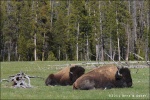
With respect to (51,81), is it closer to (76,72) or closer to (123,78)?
(76,72)

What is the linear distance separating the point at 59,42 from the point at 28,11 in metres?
8.60

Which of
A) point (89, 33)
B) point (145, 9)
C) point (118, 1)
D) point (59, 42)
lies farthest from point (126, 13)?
point (145, 9)

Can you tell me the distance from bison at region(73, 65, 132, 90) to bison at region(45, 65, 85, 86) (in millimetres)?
2390

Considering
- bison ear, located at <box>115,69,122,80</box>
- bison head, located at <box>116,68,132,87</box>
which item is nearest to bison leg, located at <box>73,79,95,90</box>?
bison ear, located at <box>115,69,122,80</box>

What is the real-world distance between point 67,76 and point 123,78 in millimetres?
3634

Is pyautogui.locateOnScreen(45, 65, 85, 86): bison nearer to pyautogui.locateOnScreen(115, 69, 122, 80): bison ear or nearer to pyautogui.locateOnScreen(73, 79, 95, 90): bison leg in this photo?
pyautogui.locateOnScreen(115, 69, 122, 80): bison ear

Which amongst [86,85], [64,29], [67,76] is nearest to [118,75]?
[86,85]

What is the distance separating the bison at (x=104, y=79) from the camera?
16.9m

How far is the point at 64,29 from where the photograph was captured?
79562mm

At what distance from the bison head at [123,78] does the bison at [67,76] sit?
8.61ft

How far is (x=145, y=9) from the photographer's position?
96062 mm

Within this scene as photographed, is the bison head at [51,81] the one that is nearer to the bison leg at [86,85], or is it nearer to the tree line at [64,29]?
the bison leg at [86,85]

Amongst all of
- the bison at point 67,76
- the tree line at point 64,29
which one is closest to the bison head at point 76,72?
the bison at point 67,76

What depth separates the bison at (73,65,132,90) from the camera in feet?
55.5
